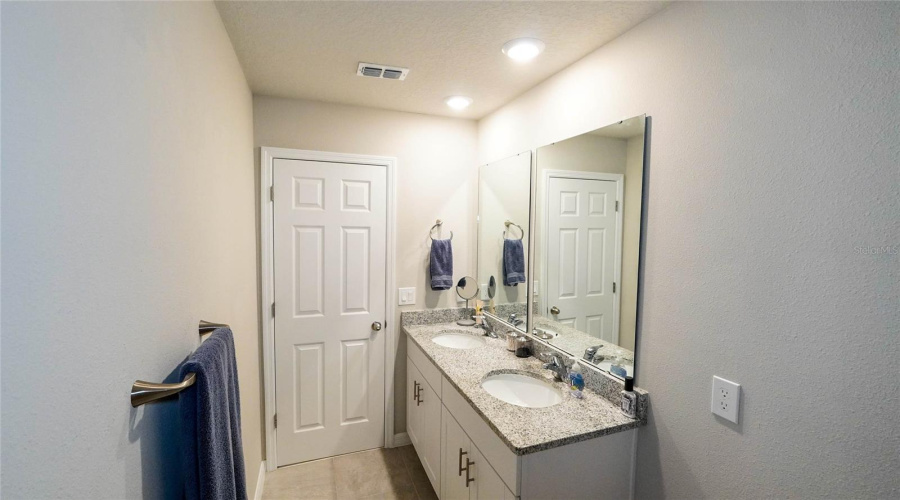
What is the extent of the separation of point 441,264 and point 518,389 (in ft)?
3.64

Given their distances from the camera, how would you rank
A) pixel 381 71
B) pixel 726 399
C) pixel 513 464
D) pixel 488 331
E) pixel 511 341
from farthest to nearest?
1. pixel 488 331
2. pixel 511 341
3. pixel 381 71
4. pixel 513 464
5. pixel 726 399

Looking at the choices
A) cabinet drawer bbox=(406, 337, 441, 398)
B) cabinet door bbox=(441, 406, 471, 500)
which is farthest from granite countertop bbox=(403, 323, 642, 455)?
cabinet door bbox=(441, 406, 471, 500)

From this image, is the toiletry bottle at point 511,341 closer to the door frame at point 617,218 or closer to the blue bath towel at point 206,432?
the door frame at point 617,218

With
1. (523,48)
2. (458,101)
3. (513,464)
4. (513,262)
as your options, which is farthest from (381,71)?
(513,464)

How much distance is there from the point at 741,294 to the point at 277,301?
240 centimetres

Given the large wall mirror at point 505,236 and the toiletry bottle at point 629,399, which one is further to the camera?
the large wall mirror at point 505,236

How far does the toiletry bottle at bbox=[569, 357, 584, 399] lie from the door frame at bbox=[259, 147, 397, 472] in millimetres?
1395

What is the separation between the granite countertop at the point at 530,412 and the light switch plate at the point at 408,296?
70 centimetres

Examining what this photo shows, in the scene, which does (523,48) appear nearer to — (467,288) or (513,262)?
(513,262)

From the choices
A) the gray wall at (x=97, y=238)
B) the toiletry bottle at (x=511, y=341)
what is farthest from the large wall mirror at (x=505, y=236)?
the gray wall at (x=97, y=238)

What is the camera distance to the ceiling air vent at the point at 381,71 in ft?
6.41

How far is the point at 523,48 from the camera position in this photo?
1698mm

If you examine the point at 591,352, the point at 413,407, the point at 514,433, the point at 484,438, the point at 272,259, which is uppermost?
the point at 272,259

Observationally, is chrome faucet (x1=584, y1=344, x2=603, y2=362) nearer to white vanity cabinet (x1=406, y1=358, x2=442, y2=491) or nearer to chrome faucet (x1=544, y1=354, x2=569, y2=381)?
chrome faucet (x1=544, y1=354, x2=569, y2=381)
